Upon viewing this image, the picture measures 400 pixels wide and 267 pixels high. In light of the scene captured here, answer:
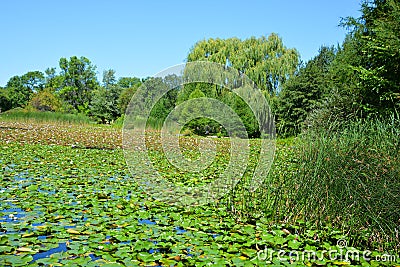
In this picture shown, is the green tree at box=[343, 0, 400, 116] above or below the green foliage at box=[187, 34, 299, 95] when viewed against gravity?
below

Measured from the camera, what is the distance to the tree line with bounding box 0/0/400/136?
9898 mm

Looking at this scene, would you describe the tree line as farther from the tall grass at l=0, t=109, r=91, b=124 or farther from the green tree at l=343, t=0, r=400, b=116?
the tall grass at l=0, t=109, r=91, b=124

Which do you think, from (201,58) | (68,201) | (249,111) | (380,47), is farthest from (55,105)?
(68,201)

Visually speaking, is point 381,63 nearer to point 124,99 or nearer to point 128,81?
point 124,99

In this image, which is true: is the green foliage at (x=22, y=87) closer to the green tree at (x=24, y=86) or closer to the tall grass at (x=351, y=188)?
the green tree at (x=24, y=86)

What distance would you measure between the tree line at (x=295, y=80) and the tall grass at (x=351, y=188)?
834 millimetres

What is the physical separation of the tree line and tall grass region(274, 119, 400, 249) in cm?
83

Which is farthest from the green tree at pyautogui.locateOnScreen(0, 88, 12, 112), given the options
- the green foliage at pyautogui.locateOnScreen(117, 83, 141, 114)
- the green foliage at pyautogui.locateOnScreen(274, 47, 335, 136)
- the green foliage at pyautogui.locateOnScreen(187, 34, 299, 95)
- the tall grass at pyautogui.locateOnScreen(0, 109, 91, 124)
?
the green foliage at pyautogui.locateOnScreen(274, 47, 335, 136)

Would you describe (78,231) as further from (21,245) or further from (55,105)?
(55,105)

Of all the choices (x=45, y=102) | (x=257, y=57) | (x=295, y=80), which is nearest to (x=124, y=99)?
(x=45, y=102)

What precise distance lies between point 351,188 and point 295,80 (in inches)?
602

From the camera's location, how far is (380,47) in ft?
31.2

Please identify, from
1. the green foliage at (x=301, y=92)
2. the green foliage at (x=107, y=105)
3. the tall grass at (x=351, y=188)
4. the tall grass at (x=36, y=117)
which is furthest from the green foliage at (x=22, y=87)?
the tall grass at (x=351, y=188)

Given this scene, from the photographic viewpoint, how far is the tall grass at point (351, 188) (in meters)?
2.91
